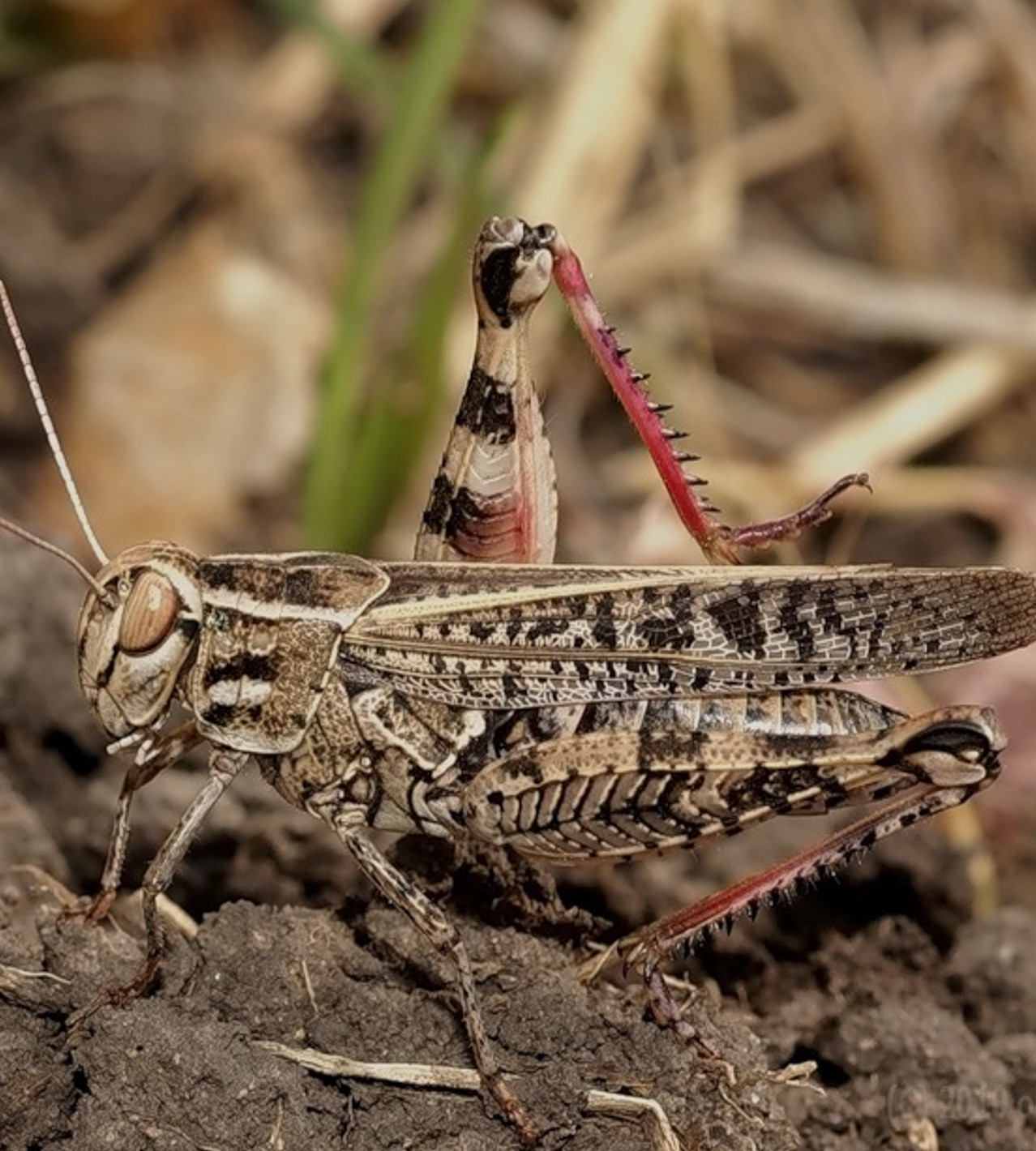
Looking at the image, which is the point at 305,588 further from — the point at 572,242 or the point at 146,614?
the point at 572,242

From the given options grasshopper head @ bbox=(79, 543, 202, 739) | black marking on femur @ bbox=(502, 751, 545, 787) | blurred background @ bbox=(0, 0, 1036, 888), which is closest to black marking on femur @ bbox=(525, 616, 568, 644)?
black marking on femur @ bbox=(502, 751, 545, 787)

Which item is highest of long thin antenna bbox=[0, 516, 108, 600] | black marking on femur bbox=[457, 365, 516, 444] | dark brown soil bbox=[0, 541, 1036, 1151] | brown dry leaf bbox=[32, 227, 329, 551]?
brown dry leaf bbox=[32, 227, 329, 551]

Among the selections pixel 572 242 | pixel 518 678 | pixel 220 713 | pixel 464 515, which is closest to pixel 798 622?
pixel 518 678

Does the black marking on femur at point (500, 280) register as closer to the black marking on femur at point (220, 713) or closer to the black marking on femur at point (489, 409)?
the black marking on femur at point (489, 409)

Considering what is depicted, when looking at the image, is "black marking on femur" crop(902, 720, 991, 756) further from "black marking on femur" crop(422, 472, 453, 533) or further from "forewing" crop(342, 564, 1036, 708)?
"black marking on femur" crop(422, 472, 453, 533)

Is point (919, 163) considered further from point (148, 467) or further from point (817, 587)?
point (817, 587)

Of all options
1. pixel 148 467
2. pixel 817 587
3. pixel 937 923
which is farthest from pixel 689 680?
pixel 148 467
